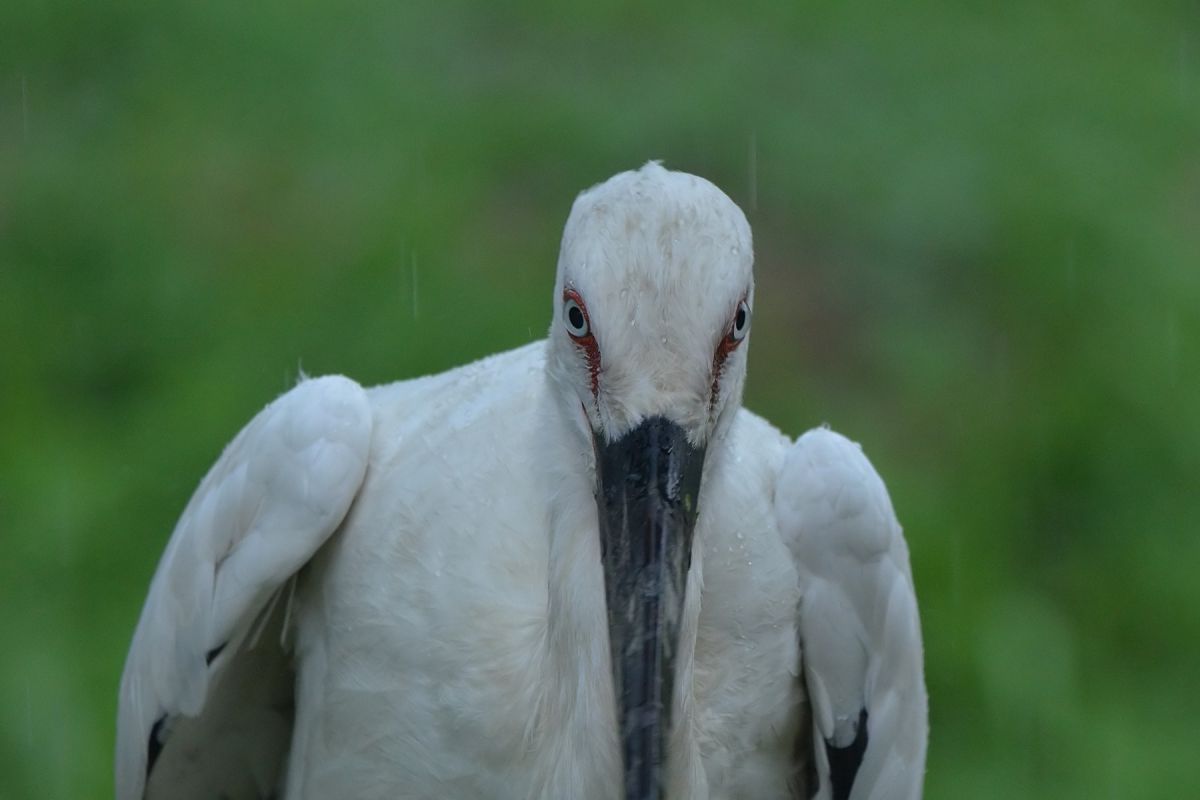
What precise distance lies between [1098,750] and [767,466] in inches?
A: 91.1

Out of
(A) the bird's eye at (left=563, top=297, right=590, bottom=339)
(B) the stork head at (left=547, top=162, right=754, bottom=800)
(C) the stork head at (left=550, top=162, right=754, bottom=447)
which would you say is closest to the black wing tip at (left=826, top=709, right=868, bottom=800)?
(B) the stork head at (left=547, top=162, right=754, bottom=800)

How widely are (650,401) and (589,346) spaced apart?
0.22 metres

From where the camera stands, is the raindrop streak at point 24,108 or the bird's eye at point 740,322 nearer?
the bird's eye at point 740,322

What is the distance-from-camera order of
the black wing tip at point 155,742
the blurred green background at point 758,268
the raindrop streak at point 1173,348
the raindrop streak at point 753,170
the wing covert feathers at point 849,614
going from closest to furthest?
1. the wing covert feathers at point 849,614
2. the black wing tip at point 155,742
3. the blurred green background at point 758,268
4. the raindrop streak at point 1173,348
5. the raindrop streak at point 753,170

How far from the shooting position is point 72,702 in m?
5.65

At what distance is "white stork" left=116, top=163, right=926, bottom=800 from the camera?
121 inches

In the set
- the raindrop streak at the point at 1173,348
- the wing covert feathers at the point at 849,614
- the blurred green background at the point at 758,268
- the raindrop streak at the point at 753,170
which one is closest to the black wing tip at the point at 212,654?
the wing covert feathers at the point at 849,614

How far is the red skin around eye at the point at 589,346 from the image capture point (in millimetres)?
3134

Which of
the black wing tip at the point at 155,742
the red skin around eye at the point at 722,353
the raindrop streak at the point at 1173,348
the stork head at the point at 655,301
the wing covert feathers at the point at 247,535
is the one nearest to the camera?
the stork head at the point at 655,301

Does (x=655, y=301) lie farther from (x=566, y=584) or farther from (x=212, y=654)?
(x=212, y=654)

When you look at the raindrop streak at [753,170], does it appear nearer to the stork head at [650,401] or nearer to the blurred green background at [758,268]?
the blurred green background at [758,268]

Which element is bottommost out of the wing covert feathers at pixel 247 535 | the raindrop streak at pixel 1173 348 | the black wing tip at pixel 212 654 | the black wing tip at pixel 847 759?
the black wing tip at pixel 847 759

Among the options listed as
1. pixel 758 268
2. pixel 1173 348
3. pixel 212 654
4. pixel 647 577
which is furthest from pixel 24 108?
pixel 647 577

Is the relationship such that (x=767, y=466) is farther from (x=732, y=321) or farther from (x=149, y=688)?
(x=149, y=688)
